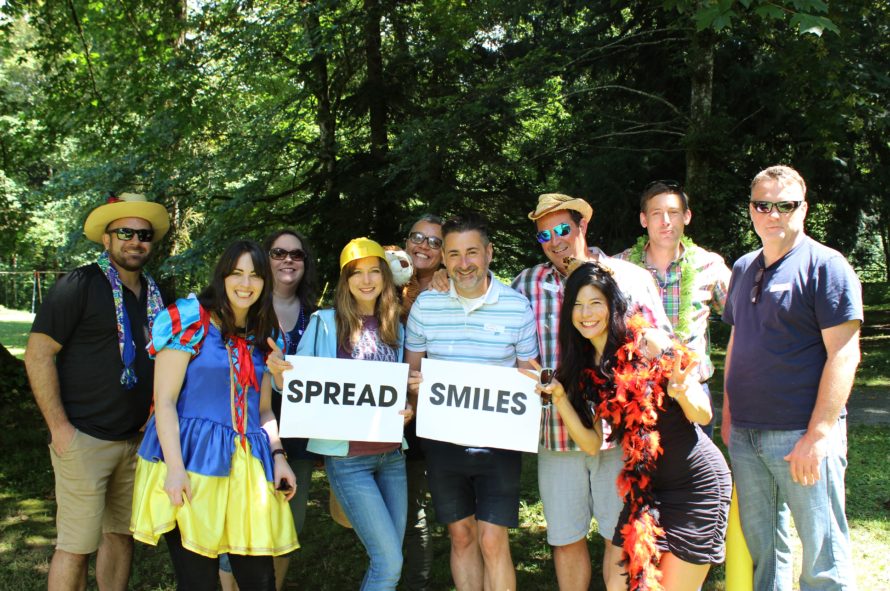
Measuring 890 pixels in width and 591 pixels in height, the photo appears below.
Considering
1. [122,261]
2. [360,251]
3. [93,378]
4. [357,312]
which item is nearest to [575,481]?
[357,312]

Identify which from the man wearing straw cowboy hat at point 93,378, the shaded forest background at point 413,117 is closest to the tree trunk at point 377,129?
the shaded forest background at point 413,117

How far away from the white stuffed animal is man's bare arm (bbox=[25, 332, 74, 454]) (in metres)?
1.93

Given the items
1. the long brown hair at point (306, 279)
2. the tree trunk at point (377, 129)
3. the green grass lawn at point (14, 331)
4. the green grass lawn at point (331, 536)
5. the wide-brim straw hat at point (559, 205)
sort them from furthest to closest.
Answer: the green grass lawn at point (14, 331)
the tree trunk at point (377, 129)
the green grass lawn at point (331, 536)
the long brown hair at point (306, 279)
the wide-brim straw hat at point (559, 205)

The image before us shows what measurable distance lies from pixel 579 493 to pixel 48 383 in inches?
118

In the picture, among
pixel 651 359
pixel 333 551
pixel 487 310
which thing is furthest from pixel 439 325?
pixel 333 551

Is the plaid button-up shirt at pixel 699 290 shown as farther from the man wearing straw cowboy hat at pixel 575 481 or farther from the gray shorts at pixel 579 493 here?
the gray shorts at pixel 579 493

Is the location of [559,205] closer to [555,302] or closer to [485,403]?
[555,302]

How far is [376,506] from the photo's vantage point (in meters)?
3.83

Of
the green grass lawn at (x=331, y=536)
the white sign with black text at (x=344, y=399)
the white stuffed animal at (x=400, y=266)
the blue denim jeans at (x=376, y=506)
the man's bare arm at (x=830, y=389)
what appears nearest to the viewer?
the man's bare arm at (x=830, y=389)

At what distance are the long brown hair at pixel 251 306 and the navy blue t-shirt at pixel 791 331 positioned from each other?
2.50m

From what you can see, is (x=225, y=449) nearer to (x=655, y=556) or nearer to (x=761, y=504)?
(x=655, y=556)

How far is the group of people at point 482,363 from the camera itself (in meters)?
3.46

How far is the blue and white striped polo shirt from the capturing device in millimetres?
3965

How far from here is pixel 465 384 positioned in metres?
3.92
